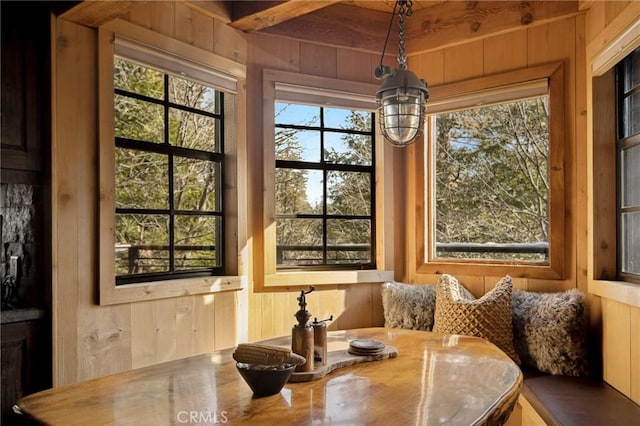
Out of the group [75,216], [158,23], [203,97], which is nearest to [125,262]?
[75,216]

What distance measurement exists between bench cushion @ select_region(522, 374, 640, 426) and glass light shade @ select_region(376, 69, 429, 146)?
126 cm

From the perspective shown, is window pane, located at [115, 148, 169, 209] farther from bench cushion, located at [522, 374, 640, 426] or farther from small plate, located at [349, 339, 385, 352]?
bench cushion, located at [522, 374, 640, 426]

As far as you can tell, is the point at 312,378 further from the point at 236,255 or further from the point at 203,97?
the point at 203,97

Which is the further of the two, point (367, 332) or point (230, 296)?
point (230, 296)

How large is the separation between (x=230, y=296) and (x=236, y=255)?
238mm

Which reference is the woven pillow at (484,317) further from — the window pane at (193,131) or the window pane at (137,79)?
the window pane at (137,79)

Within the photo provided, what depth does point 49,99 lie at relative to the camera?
86.4 inches

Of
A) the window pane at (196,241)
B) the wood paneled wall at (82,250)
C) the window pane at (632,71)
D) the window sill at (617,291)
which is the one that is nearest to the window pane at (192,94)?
the wood paneled wall at (82,250)

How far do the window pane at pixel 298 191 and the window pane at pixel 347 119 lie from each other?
35cm

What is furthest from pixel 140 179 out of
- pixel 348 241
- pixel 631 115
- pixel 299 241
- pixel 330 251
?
pixel 631 115

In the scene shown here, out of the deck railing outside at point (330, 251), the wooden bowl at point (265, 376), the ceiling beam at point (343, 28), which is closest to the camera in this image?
the wooden bowl at point (265, 376)

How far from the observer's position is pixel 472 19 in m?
3.19

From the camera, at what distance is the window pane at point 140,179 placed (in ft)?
8.32

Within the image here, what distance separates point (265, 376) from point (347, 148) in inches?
87.8
